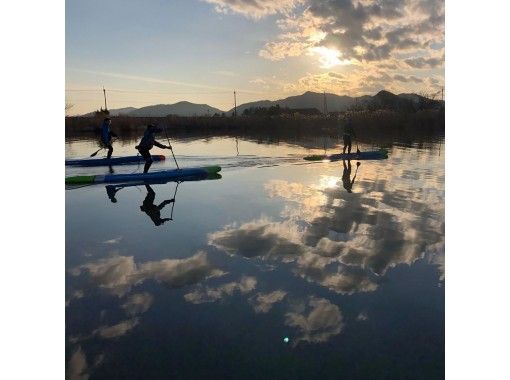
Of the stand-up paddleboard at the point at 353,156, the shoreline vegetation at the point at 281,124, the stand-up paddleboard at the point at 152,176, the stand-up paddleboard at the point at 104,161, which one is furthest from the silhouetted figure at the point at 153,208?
the shoreline vegetation at the point at 281,124

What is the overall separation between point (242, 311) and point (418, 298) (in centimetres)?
224

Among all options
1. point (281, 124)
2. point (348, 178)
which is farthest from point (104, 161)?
point (281, 124)

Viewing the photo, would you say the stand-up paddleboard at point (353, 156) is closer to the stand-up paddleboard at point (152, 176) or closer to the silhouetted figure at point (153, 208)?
the stand-up paddleboard at point (152, 176)

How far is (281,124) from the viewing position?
50562mm

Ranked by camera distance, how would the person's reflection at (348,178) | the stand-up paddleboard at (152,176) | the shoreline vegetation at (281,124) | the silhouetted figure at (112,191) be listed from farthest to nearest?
the shoreline vegetation at (281,124), the stand-up paddleboard at (152,176), the person's reflection at (348,178), the silhouetted figure at (112,191)

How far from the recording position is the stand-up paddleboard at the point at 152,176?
12.2 metres

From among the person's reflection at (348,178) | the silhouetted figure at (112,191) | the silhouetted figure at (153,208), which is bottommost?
the silhouetted figure at (153,208)

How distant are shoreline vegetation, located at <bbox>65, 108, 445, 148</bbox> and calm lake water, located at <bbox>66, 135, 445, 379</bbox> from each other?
97.1 ft

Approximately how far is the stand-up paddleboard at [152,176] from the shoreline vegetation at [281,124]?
79.0ft

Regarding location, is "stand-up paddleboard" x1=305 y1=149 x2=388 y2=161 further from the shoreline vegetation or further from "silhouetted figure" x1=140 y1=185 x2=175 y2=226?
the shoreline vegetation

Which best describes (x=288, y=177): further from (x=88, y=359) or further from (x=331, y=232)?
(x=88, y=359)
